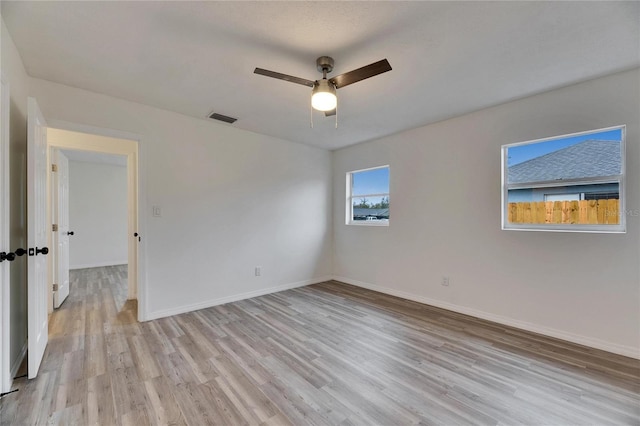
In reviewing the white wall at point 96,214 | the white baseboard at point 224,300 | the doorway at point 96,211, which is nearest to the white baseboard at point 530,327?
the white baseboard at point 224,300

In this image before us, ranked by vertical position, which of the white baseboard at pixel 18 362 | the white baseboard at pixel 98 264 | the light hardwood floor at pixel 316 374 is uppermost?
the white baseboard at pixel 18 362

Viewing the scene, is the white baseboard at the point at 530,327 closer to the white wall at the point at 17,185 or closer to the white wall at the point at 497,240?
the white wall at the point at 497,240

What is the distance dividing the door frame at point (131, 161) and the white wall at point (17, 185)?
491 mm

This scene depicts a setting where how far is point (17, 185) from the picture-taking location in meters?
2.20

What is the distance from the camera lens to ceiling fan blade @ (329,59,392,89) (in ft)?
5.79

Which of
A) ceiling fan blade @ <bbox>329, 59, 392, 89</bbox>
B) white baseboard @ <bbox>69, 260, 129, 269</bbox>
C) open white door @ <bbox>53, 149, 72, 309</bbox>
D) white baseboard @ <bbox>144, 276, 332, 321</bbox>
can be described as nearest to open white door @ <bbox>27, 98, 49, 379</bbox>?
white baseboard @ <bbox>144, 276, 332, 321</bbox>

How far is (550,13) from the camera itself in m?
1.71

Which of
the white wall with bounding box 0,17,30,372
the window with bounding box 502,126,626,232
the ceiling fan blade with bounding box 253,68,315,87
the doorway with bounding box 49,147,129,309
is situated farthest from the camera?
the doorway with bounding box 49,147,129,309

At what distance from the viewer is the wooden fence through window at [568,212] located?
2.56m

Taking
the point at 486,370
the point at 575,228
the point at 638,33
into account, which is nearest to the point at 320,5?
the point at 638,33

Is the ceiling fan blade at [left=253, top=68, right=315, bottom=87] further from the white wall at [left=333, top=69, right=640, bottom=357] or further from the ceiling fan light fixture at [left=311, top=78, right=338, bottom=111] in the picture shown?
the white wall at [left=333, top=69, right=640, bottom=357]

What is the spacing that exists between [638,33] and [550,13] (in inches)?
32.4

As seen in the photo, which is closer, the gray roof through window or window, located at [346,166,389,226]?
the gray roof through window

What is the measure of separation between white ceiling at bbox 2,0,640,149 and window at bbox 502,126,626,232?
23.9 inches
